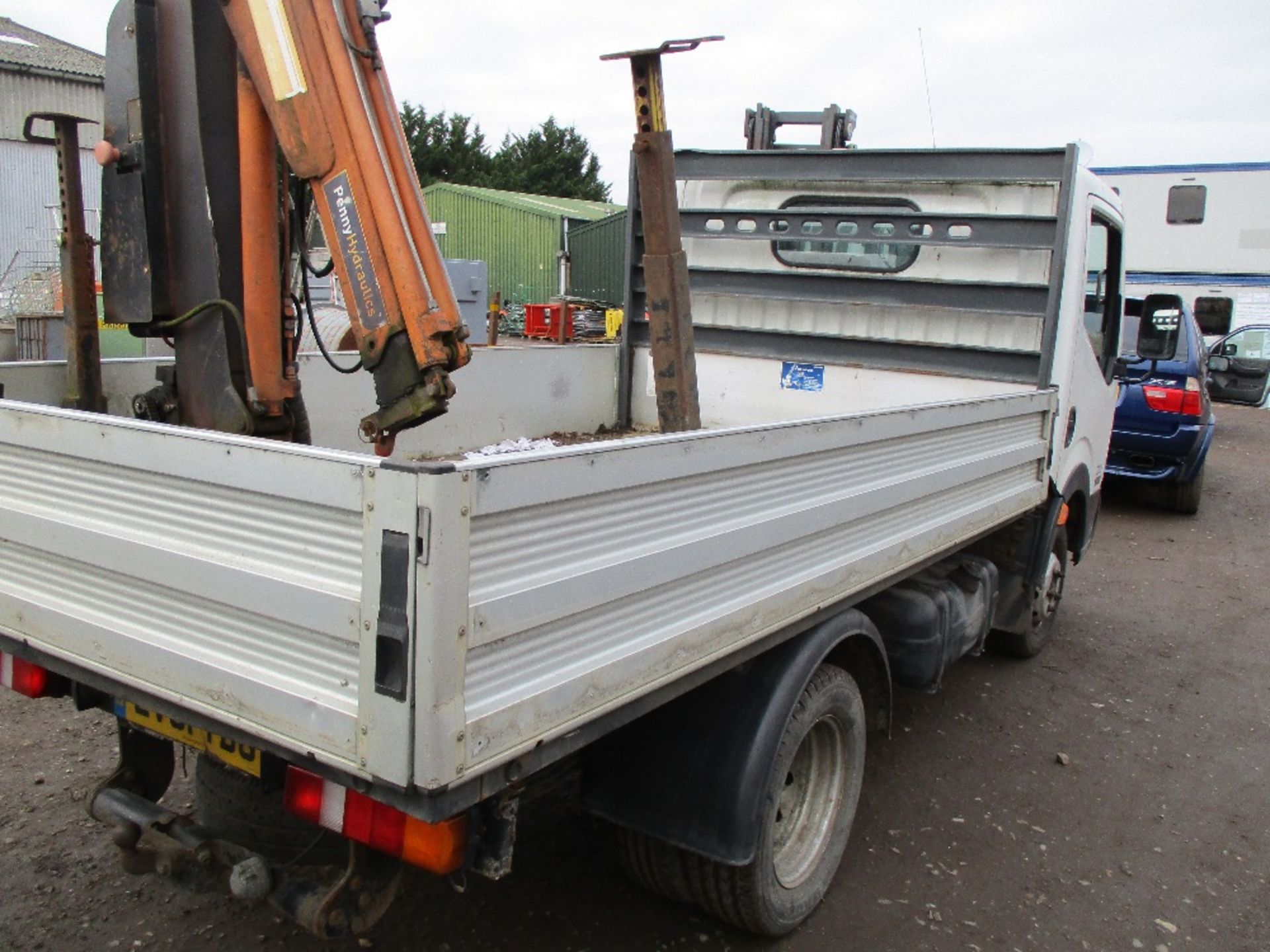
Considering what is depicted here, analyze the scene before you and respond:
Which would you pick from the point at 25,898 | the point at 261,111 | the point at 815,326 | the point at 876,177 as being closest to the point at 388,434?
the point at 261,111

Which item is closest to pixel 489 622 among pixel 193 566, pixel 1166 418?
pixel 193 566

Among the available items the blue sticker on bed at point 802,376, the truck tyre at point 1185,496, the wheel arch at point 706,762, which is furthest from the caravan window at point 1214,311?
the wheel arch at point 706,762

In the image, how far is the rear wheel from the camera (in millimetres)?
2764

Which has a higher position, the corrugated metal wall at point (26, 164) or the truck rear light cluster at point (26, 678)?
the corrugated metal wall at point (26, 164)

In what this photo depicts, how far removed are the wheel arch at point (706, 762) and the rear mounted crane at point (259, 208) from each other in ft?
3.45

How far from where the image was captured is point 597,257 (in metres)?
29.8

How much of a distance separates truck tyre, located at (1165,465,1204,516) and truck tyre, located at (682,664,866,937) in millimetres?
7494

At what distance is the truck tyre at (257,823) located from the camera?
7.89 ft

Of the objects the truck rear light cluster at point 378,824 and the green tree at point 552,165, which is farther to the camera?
the green tree at point 552,165

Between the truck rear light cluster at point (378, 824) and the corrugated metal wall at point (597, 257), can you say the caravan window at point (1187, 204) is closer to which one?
the corrugated metal wall at point (597, 257)

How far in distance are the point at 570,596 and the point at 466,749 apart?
0.34 meters

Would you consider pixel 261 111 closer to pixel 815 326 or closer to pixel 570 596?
pixel 570 596

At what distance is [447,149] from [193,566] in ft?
168

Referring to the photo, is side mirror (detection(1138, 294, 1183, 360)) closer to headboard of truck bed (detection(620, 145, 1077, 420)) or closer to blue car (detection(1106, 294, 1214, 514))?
headboard of truck bed (detection(620, 145, 1077, 420))
